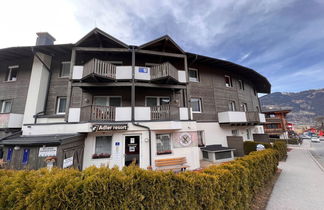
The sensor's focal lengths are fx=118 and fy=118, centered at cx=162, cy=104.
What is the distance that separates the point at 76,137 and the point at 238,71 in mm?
17889

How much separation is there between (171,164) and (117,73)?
7.29 meters

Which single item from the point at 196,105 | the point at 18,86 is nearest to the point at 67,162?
the point at 18,86

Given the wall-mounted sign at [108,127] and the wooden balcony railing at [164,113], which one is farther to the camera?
the wooden balcony railing at [164,113]

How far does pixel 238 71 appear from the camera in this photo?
15078mm

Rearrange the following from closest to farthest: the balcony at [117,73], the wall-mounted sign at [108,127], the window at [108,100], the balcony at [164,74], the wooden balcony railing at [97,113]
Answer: the wall-mounted sign at [108,127] < the wooden balcony railing at [97,113] < the balcony at [117,73] < the balcony at [164,74] < the window at [108,100]

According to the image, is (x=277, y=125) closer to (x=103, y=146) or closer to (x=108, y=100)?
(x=108, y=100)

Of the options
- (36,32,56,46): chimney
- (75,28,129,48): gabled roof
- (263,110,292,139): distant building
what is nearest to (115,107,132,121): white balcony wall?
(75,28,129,48): gabled roof

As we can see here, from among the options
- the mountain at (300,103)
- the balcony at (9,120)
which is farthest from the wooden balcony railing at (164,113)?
the mountain at (300,103)

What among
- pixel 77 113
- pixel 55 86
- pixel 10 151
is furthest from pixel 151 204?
pixel 55 86

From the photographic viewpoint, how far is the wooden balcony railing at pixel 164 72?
8478 millimetres

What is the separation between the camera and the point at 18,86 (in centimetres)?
1004

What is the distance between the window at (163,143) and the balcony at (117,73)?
4083 millimetres

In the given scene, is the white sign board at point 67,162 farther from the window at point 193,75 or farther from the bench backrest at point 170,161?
the window at point 193,75

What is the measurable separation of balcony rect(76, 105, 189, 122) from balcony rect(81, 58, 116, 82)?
206cm
